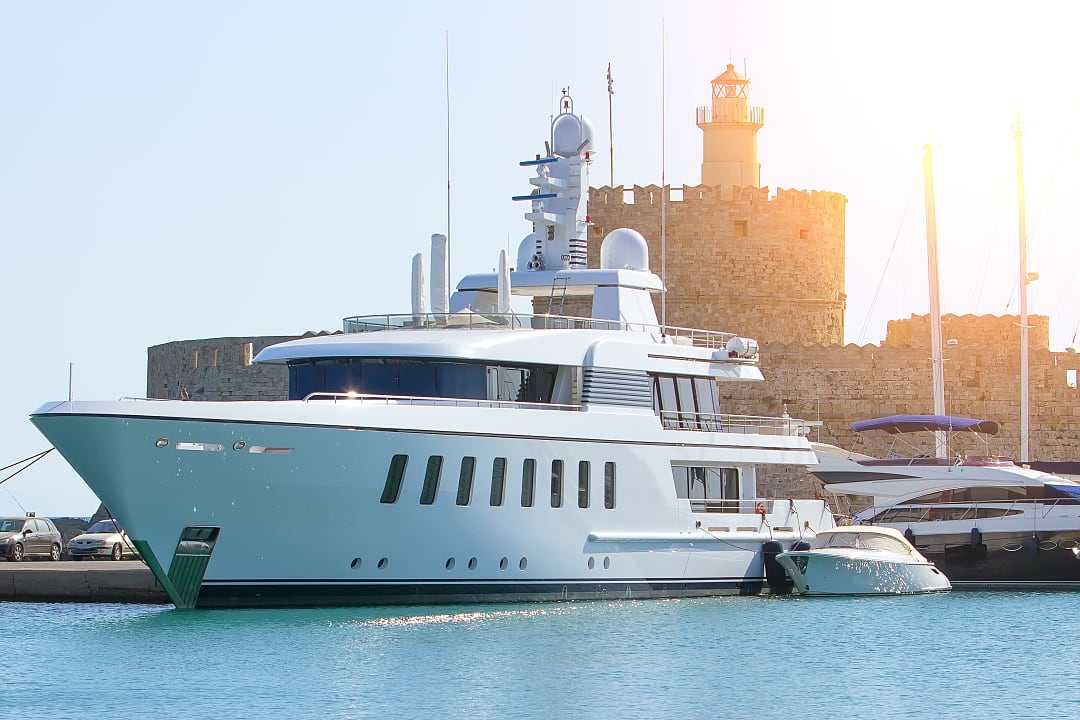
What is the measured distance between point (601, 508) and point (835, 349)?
15.7m

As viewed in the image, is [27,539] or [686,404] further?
[27,539]

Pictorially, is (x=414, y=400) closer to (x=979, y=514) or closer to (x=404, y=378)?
(x=404, y=378)

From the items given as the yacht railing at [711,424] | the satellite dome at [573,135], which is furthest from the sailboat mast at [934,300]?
the satellite dome at [573,135]

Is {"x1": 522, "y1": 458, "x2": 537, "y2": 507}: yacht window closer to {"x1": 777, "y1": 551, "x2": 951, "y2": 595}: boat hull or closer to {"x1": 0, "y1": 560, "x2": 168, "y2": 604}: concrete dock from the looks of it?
{"x1": 777, "y1": 551, "x2": 951, "y2": 595}: boat hull

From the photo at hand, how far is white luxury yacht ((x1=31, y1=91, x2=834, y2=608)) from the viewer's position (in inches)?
826

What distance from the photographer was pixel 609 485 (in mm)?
23859

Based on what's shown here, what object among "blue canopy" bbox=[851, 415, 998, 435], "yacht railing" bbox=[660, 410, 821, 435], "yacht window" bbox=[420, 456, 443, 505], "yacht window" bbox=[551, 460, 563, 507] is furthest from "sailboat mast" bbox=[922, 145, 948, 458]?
"yacht window" bbox=[420, 456, 443, 505]

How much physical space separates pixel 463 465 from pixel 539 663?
3624 mm

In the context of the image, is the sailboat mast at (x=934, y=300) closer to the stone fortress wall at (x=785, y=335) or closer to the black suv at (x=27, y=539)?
the stone fortress wall at (x=785, y=335)

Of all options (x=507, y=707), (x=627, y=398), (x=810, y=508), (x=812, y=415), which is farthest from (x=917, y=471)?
(x=507, y=707)

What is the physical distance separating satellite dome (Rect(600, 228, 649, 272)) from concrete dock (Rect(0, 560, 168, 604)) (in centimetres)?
763

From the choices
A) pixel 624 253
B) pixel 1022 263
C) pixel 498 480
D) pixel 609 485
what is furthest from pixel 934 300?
pixel 498 480

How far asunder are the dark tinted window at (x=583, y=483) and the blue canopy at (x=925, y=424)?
29.9 feet

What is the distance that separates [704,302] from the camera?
43.0 metres
